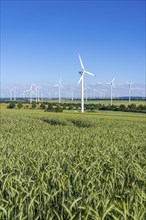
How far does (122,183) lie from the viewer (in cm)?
867

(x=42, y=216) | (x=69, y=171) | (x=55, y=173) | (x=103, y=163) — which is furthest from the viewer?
(x=103, y=163)

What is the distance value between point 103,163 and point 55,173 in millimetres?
1965

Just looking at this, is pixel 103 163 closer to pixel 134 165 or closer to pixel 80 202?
pixel 134 165

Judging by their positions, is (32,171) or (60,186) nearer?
(60,186)

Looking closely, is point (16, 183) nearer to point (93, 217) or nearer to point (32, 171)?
point (32, 171)

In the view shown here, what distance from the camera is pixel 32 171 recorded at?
33.7 feet

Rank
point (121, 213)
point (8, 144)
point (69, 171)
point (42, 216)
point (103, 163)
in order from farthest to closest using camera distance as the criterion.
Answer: point (8, 144)
point (103, 163)
point (69, 171)
point (42, 216)
point (121, 213)

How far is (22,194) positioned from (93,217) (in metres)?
2.56

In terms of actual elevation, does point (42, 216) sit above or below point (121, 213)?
below

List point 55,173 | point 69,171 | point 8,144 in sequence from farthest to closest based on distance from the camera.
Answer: point 8,144, point 69,171, point 55,173

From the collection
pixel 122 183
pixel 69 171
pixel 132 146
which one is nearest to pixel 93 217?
pixel 122 183

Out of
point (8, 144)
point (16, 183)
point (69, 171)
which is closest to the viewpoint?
point (16, 183)

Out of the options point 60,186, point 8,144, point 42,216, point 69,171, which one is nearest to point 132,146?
point 8,144

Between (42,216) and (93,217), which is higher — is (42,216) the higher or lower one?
the lower one
